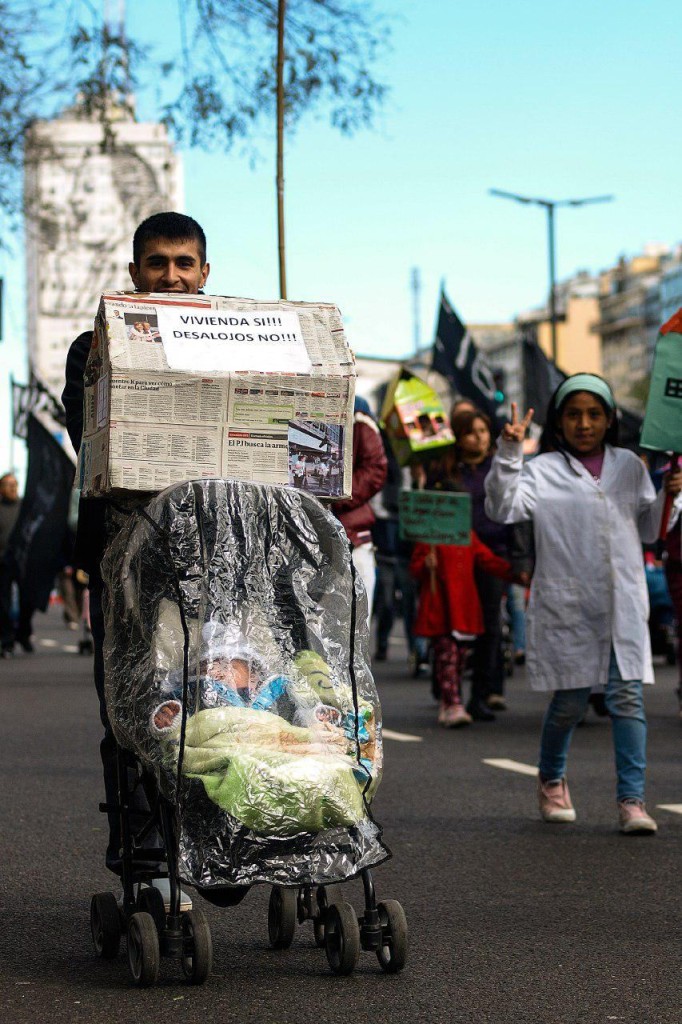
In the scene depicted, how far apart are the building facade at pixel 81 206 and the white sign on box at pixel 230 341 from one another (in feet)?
38.3

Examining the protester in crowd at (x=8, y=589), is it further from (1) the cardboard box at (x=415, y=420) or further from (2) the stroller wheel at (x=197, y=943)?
(2) the stroller wheel at (x=197, y=943)

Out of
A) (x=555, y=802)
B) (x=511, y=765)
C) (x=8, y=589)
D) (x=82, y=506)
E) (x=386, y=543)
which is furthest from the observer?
(x=8, y=589)

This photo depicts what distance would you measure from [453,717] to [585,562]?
4.15m

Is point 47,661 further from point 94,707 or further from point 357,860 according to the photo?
point 357,860

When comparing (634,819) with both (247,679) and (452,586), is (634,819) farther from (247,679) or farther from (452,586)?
(452,586)

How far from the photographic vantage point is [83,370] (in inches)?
197

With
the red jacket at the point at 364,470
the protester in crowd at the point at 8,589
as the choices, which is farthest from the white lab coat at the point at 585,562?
the protester in crowd at the point at 8,589

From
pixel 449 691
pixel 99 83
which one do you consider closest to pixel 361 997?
pixel 449 691

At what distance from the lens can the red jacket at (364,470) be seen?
9711mm

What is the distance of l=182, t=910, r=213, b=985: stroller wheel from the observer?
441 cm

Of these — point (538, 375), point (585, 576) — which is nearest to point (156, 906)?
point (585, 576)

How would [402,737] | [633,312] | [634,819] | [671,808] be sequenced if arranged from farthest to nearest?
[633,312], [402,737], [671,808], [634,819]

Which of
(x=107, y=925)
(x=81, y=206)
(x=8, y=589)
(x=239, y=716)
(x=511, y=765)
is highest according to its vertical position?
(x=81, y=206)

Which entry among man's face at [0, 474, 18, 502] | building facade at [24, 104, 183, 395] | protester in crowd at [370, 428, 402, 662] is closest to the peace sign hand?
protester in crowd at [370, 428, 402, 662]
